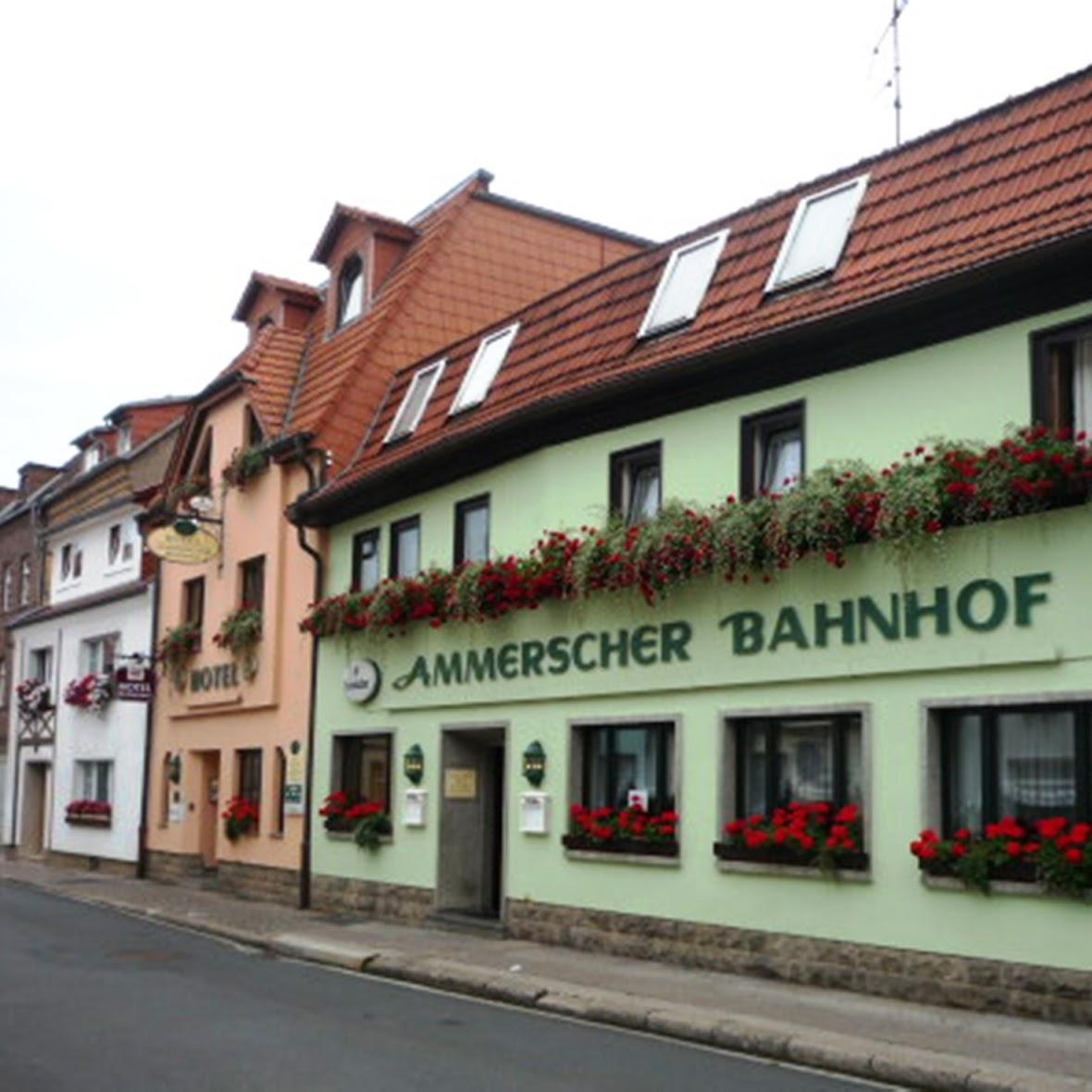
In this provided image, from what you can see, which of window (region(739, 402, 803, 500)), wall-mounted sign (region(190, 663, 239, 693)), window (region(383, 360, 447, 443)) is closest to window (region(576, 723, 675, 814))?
window (region(739, 402, 803, 500))

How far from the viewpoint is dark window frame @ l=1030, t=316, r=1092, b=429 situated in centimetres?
1192

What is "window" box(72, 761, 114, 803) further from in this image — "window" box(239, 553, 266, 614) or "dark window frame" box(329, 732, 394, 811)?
"dark window frame" box(329, 732, 394, 811)

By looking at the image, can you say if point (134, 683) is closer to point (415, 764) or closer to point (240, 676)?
point (240, 676)

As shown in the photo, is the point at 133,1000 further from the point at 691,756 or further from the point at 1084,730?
the point at 1084,730

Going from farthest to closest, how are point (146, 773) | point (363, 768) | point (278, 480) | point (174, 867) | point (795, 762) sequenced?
1. point (146, 773)
2. point (174, 867)
3. point (278, 480)
4. point (363, 768)
5. point (795, 762)

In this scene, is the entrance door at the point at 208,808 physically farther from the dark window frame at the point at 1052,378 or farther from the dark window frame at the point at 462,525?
the dark window frame at the point at 1052,378

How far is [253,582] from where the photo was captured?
80.8 ft

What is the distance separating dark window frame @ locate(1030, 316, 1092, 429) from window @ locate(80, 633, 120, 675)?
74.1ft

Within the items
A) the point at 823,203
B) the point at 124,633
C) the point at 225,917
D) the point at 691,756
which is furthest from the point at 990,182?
the point at 124,633

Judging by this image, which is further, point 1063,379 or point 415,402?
point 415,402

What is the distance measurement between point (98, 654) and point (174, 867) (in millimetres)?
7131

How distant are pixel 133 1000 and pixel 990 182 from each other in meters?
10.1

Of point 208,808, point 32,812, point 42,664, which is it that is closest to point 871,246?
point 208,808

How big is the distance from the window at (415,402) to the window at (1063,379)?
10598 mm
